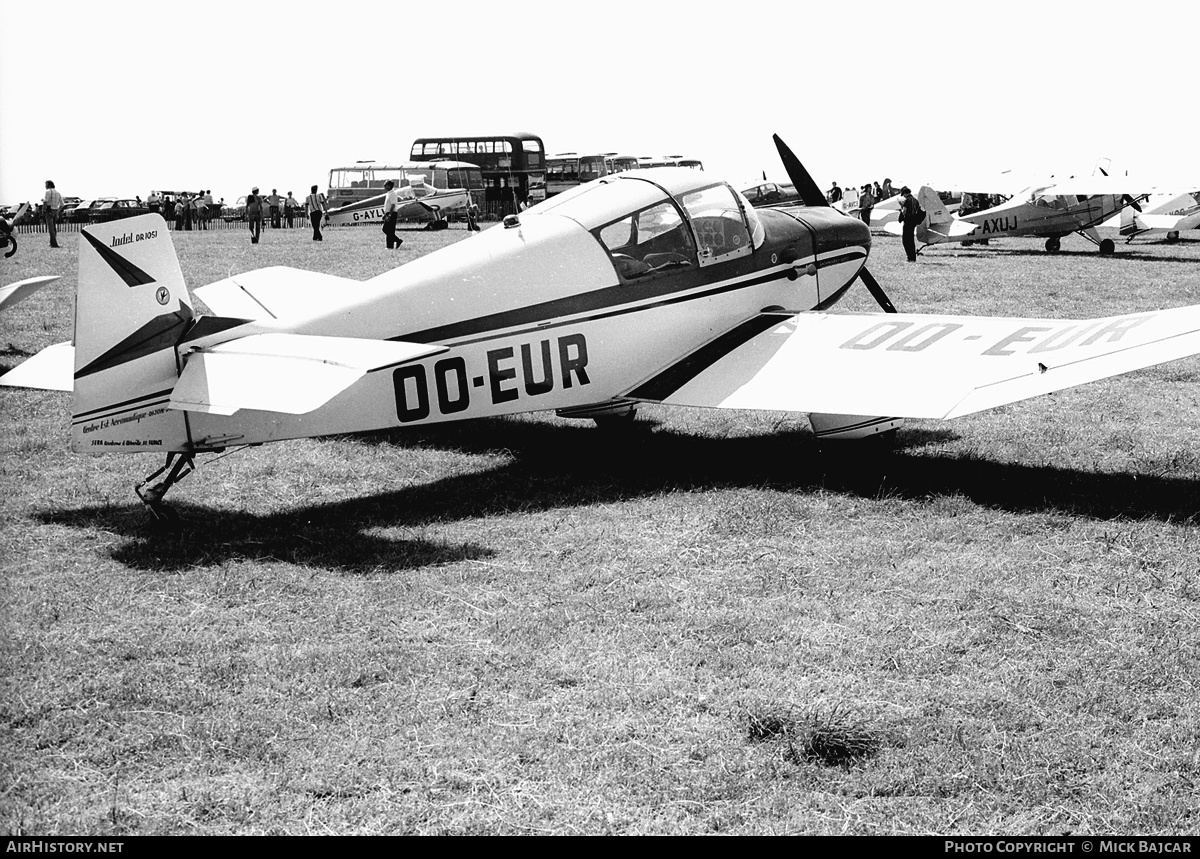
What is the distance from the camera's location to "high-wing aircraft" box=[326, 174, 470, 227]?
139 ft

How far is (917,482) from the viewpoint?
26.2 ft

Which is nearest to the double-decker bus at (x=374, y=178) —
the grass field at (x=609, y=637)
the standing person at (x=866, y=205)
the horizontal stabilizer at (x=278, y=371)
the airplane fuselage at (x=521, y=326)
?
the standing person at (x=866, y=205)

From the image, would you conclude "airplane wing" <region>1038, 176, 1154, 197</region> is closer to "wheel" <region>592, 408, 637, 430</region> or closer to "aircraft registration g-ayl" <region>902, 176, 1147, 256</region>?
"aircraft registration g-ayl" <region>902, 176, 1147, 256</region>

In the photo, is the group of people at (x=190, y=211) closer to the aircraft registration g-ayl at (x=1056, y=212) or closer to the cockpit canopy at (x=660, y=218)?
the aircraft registration g-ayl at (x=1056, y=212)

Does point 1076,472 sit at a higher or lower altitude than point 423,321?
lower

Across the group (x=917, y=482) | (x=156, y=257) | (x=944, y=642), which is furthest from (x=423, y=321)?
(x=944, y=642)

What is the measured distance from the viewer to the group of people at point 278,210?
32156mm

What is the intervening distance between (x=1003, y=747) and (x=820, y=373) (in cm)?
432

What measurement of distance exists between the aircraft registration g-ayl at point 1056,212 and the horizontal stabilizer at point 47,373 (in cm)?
2603

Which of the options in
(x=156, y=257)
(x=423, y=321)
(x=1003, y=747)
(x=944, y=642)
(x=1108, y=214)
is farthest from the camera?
(x=1108, y=214)

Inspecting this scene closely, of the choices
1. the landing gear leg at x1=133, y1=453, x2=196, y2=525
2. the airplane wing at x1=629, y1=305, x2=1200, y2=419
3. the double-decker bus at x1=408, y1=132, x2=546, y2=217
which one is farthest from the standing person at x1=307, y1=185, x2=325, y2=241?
the landing gear leg at x1=133, y1=453, x2=196, y2=525

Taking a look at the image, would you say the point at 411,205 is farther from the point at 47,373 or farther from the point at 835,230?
the point at 47,373

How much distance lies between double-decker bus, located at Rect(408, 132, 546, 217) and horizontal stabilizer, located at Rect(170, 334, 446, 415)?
47.5 metres
